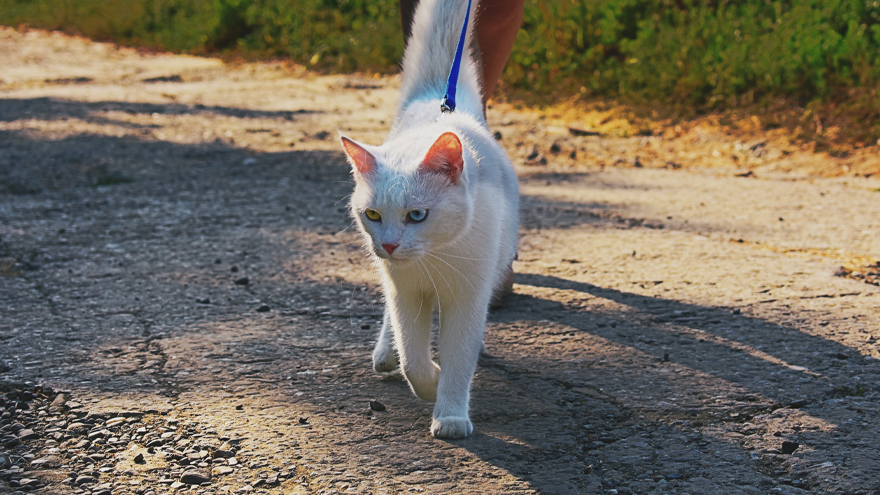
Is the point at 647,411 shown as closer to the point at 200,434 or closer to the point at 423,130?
the point at 423,130

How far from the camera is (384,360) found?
7.89 feet

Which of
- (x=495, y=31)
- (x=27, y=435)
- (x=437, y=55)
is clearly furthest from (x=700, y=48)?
(x=27, y=435)

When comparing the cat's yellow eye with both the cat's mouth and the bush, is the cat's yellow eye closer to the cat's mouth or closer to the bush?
the cat's mouth

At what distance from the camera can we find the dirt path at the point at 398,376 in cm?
187

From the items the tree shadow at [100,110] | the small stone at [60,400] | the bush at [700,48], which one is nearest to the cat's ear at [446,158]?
the small stone at [60,400]

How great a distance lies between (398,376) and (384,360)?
7 cm

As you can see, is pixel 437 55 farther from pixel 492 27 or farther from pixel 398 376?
pixel 398 376

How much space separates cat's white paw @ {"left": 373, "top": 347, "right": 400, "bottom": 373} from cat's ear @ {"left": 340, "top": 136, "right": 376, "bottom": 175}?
62cm

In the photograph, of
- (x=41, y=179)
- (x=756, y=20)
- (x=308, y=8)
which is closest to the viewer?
(x=41, y=179)

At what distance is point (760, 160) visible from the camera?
5.05m

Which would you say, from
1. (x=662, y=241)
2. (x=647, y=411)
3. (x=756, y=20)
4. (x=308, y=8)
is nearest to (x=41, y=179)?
(x=662, y=241)

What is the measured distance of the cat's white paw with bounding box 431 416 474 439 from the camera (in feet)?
6.57

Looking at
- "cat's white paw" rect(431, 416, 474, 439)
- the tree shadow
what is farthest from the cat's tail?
the tree shadow

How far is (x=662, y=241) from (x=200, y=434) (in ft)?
7.77
